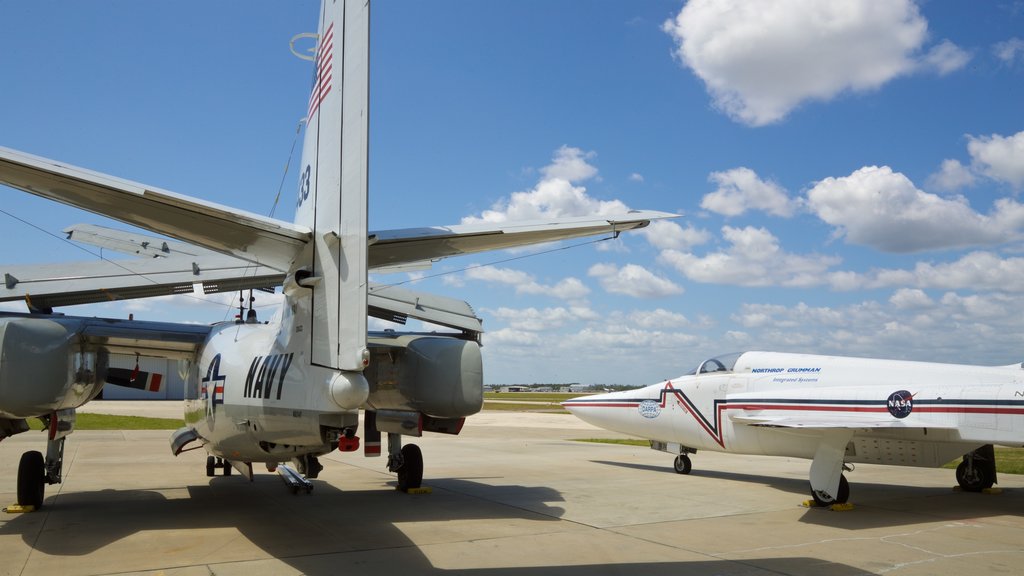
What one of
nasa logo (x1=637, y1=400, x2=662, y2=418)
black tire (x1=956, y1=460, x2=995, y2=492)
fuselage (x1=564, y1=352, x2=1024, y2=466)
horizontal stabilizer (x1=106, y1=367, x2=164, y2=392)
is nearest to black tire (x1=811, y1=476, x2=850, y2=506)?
fuselage (x1=564, y1=352, x2=1024, y2=466)

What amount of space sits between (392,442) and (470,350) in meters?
3.41

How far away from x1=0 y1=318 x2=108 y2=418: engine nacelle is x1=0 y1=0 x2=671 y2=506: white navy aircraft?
16 millimetres

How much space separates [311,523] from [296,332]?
3.05 meters

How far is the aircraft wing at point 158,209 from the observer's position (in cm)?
501

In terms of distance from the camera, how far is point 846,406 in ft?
32.7

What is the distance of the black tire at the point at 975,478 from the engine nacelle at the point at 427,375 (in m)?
8.25

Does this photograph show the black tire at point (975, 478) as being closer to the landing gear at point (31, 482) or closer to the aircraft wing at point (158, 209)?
the aircraft wing at point (158, 209)

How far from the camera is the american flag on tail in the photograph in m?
7.21

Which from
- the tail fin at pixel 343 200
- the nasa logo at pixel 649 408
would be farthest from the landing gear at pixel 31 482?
the nasa logo at pixel 649 408

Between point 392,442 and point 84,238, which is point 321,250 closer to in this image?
point 392,442

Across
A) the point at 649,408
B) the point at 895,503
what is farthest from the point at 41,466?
the point at 895,503

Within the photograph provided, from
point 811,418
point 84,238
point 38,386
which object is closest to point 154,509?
point 38,386

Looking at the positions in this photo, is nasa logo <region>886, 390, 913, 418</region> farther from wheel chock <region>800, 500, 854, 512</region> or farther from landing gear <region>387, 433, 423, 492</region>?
landing gear <region>387, 433, 423, 492</region>

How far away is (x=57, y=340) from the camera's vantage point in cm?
871
